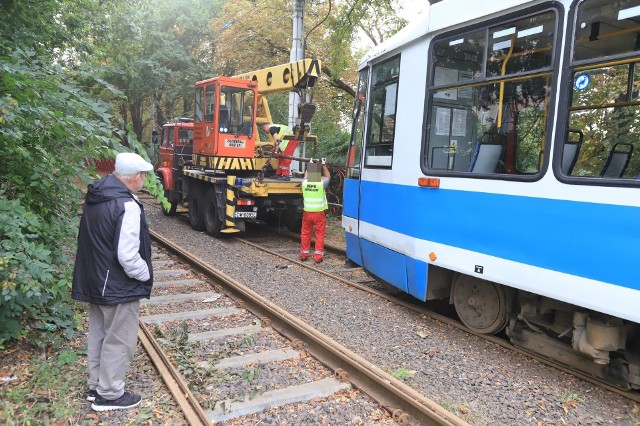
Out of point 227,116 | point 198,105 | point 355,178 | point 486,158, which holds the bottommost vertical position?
point 355,178

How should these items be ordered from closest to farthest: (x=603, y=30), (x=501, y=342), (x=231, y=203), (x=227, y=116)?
(x=603, y=30) < (x=501, y=342) < (x=231, y=203) < (x=227, y=116)

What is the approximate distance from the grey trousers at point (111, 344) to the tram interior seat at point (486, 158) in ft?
10.7

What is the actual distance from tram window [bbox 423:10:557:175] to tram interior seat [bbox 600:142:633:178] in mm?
622

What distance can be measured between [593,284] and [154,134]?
16.0 metres

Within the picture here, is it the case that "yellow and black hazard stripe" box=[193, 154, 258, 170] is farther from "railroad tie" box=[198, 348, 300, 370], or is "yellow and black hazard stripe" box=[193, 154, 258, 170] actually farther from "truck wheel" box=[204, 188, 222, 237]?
"railroad tie" box=[198, 348, 300, 370]

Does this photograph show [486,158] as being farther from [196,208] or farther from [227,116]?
[196,208]

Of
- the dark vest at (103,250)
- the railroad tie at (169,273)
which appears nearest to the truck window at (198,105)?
the railroad tie at (169,273)

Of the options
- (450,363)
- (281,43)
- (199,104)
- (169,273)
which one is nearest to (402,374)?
(450,363)

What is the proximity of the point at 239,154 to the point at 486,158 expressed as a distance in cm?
777

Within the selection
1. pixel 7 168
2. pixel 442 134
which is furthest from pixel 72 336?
pixel 442 134

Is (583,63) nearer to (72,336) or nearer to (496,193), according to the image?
(496,193)

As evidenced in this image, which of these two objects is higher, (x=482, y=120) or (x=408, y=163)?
(x=482, y=120)

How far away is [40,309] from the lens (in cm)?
483

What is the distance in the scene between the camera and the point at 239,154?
1145 centimetres
